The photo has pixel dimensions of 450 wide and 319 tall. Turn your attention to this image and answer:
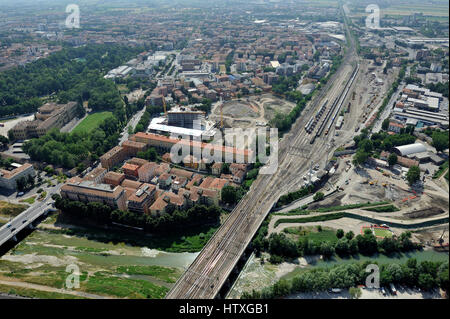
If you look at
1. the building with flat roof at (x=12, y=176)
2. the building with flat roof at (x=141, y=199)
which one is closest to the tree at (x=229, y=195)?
the building with flat roof at (x=141, y=199)

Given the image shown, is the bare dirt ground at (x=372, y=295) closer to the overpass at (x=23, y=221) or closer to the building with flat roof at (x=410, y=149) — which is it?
the building with flat roof at (x=410, y=149)

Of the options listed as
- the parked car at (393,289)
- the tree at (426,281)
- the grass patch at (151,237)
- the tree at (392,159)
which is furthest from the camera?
the tree at (392,159)

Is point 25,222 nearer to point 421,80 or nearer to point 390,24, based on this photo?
point 421,80

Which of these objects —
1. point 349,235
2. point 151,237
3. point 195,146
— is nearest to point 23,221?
point 151,237

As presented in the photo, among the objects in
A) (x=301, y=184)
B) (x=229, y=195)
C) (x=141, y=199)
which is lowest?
(x=301, y=184)

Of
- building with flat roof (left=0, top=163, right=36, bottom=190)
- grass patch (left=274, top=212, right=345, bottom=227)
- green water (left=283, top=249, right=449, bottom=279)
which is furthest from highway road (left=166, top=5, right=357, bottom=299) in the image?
building with flat roof (left=0, top=163, right=36, bottom=190)

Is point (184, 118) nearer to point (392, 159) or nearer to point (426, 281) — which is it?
point (392, 159)

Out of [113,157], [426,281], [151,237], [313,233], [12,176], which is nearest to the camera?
[426,281]
